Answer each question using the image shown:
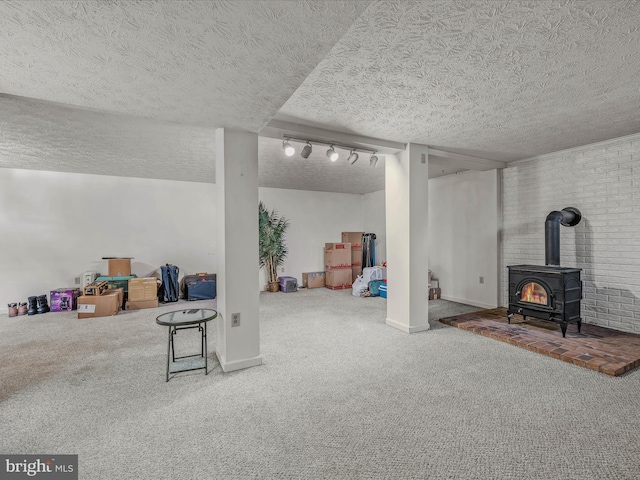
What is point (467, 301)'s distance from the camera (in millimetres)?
5582

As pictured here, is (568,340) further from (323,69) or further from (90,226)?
(90,226)

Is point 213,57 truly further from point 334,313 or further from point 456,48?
point 334,313

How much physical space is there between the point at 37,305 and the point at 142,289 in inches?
63.9

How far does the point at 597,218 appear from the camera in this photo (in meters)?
4.09

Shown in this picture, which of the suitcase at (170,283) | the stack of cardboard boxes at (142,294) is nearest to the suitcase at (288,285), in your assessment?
the suitcase at (170,283)

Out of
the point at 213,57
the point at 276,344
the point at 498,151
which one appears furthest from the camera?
the point at 498,151

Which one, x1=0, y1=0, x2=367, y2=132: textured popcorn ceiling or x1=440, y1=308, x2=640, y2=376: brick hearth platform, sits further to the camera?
x1=440, y1=308, x2=640, y2=376: brick hearth platform

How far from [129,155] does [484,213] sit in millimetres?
5690

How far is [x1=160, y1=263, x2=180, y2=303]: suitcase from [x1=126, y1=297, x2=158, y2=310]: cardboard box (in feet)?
1.31

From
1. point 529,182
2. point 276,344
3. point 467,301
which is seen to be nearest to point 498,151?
point 529,182

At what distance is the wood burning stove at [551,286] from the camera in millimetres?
3631

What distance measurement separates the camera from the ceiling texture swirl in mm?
1413

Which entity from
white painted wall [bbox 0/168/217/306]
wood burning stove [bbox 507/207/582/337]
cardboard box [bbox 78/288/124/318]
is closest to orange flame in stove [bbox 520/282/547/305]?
wood burning stove [bbox 507/207/582/337]

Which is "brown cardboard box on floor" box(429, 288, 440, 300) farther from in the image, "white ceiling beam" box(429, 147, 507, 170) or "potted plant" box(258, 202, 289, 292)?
"potted plant" box(258, 202, 289, 292)
